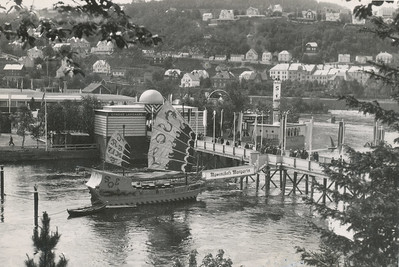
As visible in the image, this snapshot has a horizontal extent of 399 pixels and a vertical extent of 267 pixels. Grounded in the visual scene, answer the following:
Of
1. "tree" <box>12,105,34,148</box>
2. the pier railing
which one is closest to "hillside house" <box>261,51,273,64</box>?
"tree" <box>12,105,34,148</box>

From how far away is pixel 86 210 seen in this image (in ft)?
105

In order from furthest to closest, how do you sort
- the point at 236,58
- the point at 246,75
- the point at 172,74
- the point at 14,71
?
the point at 236,58 < the point at 246,75 < the point at 172,74 < the point at 14,71

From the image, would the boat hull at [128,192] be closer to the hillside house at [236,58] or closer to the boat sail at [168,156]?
the boat sail at [168,156]

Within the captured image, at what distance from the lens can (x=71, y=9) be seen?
5.63 meters

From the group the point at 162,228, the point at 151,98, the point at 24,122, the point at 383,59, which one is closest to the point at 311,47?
the point at 151,98

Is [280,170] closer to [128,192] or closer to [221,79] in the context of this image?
[128,192]

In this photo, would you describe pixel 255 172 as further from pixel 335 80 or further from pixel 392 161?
pixel 335 80

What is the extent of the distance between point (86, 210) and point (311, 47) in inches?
6179

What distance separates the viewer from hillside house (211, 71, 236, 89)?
137 m

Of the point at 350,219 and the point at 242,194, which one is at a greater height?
the point at 350,219

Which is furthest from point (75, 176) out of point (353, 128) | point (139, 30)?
point (353, 128)

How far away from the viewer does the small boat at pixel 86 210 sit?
103 feet

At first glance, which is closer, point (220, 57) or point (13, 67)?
point (13, 67)

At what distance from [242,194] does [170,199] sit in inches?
162
